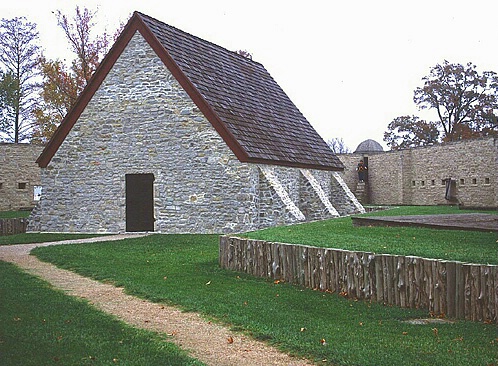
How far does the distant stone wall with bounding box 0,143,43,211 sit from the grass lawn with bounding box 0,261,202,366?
2300 centimetres

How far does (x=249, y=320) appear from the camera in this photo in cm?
692

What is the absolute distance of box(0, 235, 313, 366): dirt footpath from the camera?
559cm

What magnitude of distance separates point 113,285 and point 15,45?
3518 centimetres

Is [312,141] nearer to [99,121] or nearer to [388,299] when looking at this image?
[99,121]

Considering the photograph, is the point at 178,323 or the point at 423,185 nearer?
the point at 178,323

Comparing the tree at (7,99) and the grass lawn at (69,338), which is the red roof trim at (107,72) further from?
the tree at (7,99)

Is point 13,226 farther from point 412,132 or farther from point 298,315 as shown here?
point 412,132

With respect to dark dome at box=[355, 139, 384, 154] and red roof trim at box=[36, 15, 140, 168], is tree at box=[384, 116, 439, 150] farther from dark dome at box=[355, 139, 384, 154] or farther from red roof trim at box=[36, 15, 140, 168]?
red roof trim at box=[36, 15, 140, 168]

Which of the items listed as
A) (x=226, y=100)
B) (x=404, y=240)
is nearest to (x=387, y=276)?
(x=404, y=240)

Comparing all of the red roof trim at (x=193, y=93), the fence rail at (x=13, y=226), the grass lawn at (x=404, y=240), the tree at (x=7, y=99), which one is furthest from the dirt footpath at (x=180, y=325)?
the tree at (x=7, y=99)

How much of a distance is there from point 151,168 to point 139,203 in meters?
1.52

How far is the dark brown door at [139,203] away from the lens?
19047 millimetres

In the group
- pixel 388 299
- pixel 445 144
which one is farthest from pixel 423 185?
pixel 388 299

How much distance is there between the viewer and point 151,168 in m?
18.6
